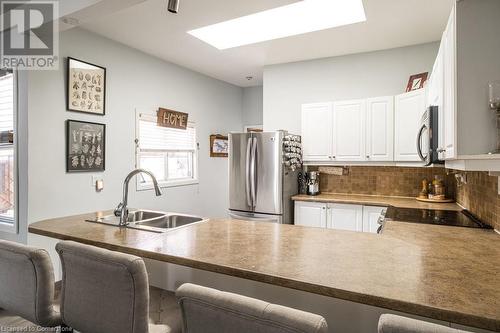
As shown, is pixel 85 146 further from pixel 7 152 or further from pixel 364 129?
pixel 364 129

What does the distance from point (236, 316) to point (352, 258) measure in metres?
0.67

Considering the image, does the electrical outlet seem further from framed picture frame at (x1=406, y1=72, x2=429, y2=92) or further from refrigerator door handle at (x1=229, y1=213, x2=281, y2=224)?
framed picture frame at (x1=406, y1=72, x2=429, y2=92)

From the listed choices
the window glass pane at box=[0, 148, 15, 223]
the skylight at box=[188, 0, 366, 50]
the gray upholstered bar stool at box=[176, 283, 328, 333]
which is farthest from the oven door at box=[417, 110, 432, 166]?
the window glass pane at box=[0, 148, 15, 223]

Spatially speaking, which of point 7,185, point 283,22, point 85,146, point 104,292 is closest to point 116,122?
point 85,146

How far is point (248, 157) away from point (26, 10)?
256 cm

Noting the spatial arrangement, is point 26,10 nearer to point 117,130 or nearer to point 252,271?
point 117,130

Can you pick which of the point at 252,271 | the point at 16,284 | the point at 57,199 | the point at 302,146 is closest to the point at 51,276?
the point at 16,284

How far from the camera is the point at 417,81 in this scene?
11.0 feet

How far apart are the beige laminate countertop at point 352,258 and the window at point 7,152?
5.08 feet

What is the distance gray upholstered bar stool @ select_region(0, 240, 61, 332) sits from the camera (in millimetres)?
1256

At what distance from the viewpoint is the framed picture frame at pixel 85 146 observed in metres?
3.02

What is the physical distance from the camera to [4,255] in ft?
4.27

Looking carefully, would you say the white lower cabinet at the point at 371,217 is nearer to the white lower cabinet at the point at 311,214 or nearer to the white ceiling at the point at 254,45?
the white lower cabinet at the point at 311,214

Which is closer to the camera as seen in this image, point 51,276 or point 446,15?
point 51,276
